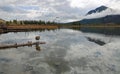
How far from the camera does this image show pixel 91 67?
3528 cm

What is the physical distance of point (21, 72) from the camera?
31719 millimetres

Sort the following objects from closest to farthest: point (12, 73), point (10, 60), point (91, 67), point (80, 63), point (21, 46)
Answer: point (12, 73), point (91, 67), point (80, 63), point (10, 60), point (21, 46)

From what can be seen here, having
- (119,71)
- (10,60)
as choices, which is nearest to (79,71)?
(119,71)

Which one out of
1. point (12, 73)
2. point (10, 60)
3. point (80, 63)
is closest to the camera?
point (12, 73)

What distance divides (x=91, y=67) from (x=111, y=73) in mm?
4677

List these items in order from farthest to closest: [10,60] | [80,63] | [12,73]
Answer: [10,60] → [80,63] → [12,73]

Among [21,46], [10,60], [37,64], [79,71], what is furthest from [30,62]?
[21,46]

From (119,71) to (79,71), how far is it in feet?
21.5

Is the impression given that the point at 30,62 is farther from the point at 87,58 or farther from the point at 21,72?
the point at 87,58

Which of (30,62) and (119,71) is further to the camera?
(30,62)

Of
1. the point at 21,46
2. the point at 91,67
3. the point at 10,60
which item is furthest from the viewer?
the point at 21,46

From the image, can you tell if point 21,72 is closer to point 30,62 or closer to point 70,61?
point 30,62

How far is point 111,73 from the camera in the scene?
31375 mm

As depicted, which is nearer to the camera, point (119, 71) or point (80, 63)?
point (119, 71)
